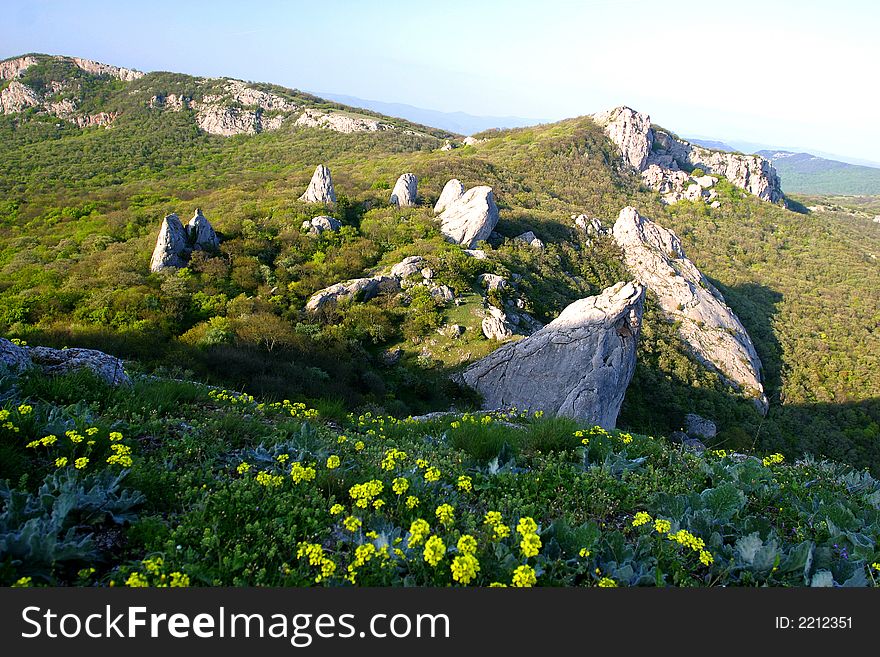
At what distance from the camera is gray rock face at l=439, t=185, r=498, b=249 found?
3259 centimetres

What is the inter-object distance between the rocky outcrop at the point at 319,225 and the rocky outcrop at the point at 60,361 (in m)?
23.9

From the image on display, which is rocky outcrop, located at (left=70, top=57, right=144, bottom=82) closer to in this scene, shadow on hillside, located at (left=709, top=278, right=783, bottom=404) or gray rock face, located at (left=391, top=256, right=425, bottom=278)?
gray rock face, located at (left=391, top=256, right=425, bottom=278)

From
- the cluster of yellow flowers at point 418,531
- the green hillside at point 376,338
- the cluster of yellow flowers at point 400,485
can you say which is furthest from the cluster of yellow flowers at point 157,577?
the cluster of yellow flowers at point 400,485

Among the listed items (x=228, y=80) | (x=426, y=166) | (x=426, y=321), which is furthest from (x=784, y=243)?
(x=228, y=80)

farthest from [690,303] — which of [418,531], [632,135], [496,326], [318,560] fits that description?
[632,135]

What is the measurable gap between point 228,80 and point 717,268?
114877 millimetres

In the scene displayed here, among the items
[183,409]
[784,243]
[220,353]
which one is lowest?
[220,353]

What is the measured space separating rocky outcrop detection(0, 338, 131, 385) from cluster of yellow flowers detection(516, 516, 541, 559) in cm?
600

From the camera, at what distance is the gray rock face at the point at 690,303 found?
38625mm

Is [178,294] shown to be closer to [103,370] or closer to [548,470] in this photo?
[103,370]

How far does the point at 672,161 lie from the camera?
9325cm

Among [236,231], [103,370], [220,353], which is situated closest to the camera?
[103,370]

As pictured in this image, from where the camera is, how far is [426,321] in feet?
72.8

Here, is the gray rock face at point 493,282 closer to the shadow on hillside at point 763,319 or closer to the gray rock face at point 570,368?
the gray rock face at point 570,368
